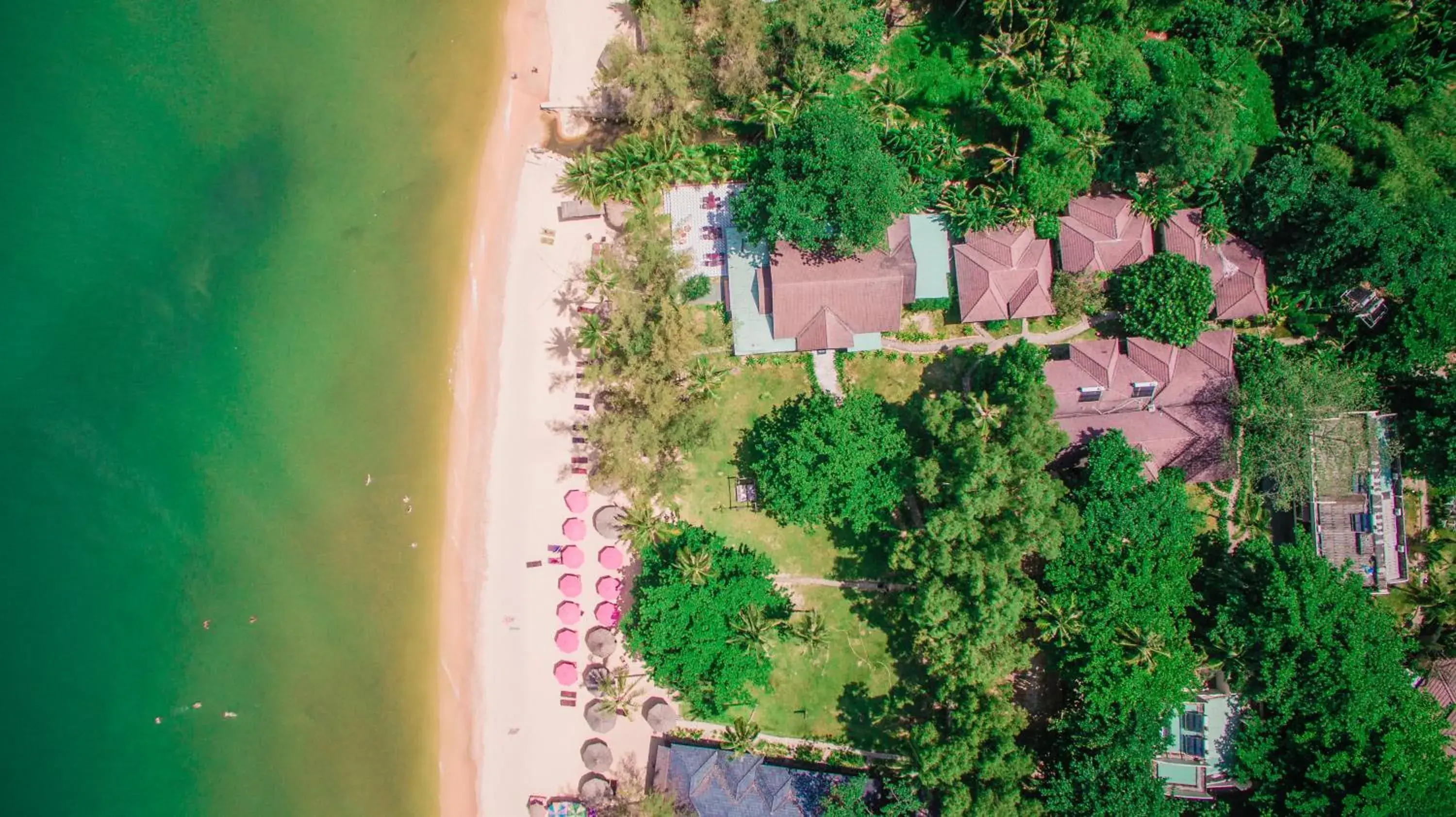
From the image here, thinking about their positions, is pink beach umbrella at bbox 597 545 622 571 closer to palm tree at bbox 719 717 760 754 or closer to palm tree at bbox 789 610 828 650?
palm tree at bbox 789 610 828 650

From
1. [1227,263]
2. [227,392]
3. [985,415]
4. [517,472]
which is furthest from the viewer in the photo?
[227,392]

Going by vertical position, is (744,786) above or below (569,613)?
below

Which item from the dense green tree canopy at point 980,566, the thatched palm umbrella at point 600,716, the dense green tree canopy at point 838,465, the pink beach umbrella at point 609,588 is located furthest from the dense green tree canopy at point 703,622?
the dense green tree canopy at point 980,566

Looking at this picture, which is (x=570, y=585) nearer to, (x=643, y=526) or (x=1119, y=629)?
(x=643, y=526)

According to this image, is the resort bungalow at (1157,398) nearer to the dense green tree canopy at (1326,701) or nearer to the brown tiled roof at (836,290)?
the dense green tree canopy at (1326,701)

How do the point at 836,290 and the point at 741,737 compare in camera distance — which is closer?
the point at 741,737

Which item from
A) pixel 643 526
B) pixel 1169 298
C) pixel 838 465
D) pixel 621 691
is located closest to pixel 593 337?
pixel 643 526
